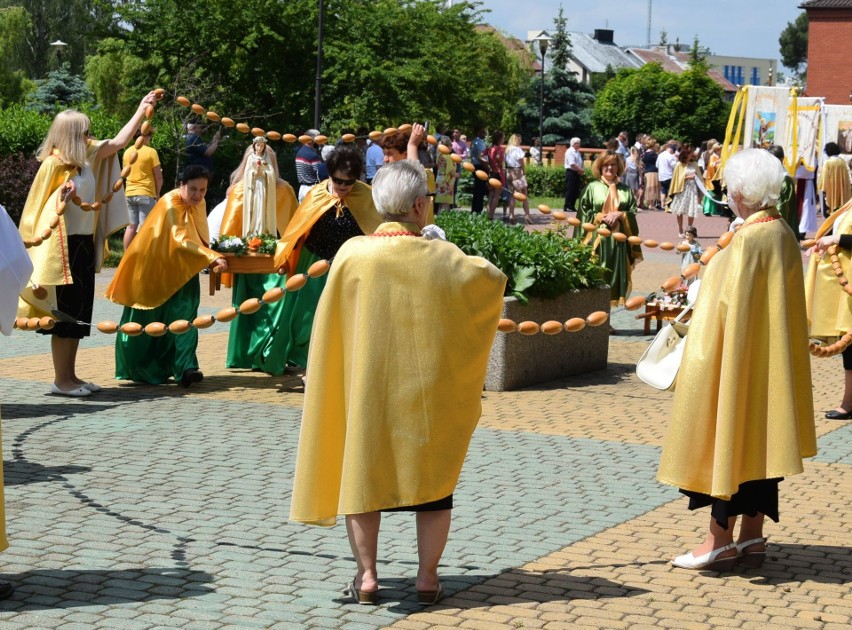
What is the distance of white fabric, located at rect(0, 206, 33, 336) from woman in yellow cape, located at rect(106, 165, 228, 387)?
4.92m

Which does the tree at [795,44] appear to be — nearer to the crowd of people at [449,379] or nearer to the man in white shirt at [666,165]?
the man in white shirt at [666,165]

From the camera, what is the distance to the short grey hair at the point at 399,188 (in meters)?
5.39

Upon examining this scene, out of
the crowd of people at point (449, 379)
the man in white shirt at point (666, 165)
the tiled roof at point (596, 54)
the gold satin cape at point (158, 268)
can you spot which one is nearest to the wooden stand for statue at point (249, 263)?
the gold satin cape at point (158, 268)

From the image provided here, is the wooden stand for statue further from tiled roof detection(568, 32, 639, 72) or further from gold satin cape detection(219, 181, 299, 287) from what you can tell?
tiled roof detection(568, 32, 639, 72)

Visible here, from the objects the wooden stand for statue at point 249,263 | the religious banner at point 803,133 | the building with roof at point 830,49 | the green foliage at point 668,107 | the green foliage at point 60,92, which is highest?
the building with roof at point 830,49

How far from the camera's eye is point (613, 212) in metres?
14.1

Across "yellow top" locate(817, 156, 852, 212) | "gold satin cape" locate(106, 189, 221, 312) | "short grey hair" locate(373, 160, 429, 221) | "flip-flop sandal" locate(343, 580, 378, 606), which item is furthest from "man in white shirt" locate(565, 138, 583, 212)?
"flip-flop sandal" locate(343, 580, 378, 606)

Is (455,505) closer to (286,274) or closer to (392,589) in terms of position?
(392,589)

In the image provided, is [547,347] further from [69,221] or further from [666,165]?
[666,165]

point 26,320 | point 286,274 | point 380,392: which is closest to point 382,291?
point 380,392

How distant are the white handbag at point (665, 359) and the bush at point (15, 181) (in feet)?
52.8

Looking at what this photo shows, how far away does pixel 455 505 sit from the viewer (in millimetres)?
7215

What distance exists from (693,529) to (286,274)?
4.90m

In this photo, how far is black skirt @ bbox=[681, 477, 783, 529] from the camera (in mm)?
6012
